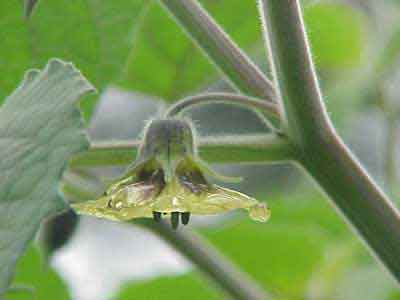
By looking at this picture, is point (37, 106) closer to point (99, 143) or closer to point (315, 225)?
point (99, 143)

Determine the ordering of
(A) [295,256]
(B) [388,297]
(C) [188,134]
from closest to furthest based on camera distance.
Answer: (C) [188,134], (B) [388,297], (A) [295,256]

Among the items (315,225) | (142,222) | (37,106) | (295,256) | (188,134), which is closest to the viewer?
(37,106)

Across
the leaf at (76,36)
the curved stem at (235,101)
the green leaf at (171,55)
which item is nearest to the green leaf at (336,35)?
the green leaf at (171,55)

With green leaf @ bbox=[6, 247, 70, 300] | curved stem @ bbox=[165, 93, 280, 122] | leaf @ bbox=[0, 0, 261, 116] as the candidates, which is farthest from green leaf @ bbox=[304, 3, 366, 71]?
curved stem @ bbox=[165, 93, 280, 122]

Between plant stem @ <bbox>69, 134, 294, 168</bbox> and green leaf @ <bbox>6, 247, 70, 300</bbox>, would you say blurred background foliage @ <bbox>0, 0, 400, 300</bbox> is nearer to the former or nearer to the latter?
green leaf @ <bbox>6, 247, 70, 300</bbox>

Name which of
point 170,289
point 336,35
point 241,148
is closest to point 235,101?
point 241,148

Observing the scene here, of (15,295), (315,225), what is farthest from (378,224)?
(315,225)

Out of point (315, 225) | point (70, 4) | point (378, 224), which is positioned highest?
point (70, 4)
